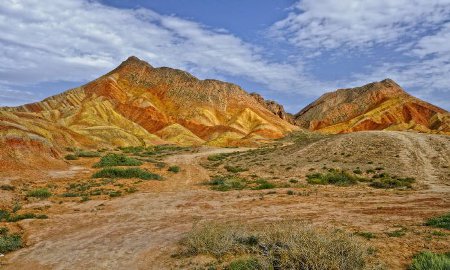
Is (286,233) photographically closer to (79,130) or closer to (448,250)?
(448,250)

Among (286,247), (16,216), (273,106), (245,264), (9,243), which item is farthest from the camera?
(273,106)

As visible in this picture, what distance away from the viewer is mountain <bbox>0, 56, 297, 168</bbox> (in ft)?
258

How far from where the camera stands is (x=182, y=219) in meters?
16.1

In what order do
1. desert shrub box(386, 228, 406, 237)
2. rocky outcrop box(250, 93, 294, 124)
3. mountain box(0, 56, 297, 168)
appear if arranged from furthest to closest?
rocky outcrop box(250, 93, 294, 124) → mountain box(0, 56, 297, 168) → desert shrub box(386, 228, 406, 237)

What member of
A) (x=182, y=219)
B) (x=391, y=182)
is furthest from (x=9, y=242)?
(x=391, y=182)

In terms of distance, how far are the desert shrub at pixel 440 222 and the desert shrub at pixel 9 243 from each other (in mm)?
12553

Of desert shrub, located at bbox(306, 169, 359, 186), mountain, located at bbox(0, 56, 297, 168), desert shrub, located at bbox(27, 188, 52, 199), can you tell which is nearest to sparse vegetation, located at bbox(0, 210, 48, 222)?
desert shrub, located at bbox(27, 188, 52, 199)

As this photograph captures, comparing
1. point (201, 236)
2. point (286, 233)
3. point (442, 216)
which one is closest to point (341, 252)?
point (286, 233)

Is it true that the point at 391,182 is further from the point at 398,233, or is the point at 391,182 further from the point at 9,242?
the point at 9,242

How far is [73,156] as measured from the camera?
43.5m

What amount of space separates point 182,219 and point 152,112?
9202cm

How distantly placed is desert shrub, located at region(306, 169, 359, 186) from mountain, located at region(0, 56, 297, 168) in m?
42.5

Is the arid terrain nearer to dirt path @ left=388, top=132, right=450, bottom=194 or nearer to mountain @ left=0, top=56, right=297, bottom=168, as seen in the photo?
dirt path @ left=388, top=132, right=450, bottom=194

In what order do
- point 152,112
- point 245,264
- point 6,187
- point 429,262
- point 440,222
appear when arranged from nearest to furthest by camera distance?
point 429,262
point 245,264
point 440,222
point 6,187
point 152,112
